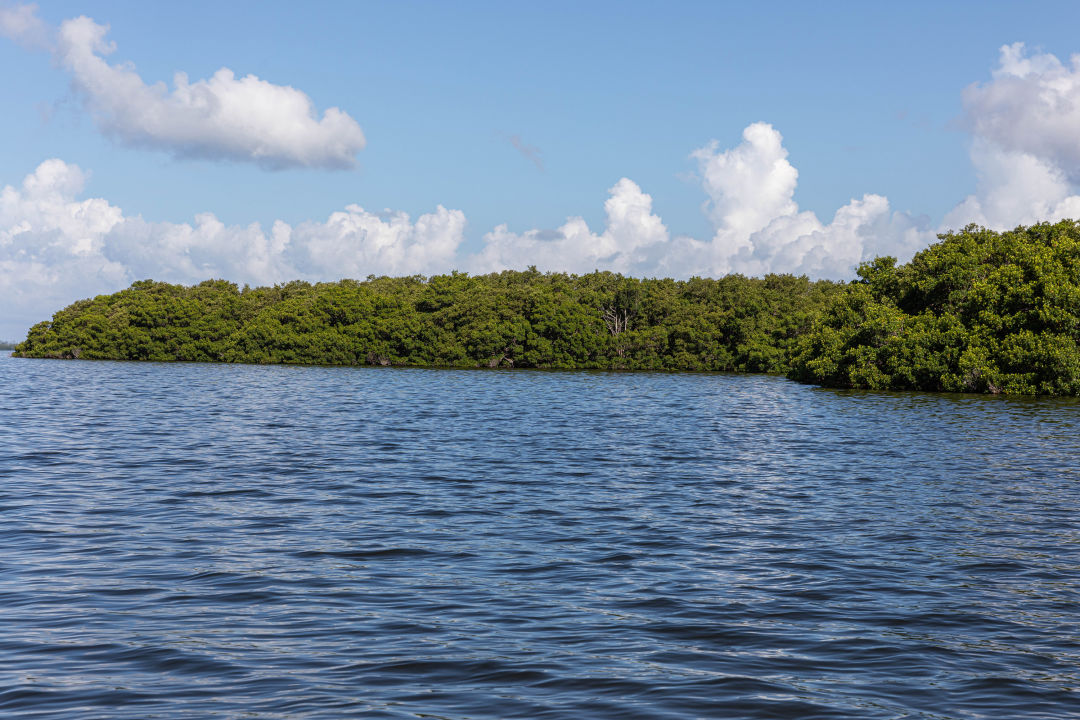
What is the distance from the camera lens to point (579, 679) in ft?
28.5

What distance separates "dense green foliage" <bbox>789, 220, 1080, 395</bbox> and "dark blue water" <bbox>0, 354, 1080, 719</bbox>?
36.0m

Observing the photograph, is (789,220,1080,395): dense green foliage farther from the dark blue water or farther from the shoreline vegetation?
the dark blue water

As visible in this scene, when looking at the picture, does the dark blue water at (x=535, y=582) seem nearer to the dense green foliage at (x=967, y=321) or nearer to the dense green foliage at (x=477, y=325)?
the dense green foliage at (x=967, y=321)

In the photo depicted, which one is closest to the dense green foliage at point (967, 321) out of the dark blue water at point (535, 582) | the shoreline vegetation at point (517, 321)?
the shoreline vegetation at point (517, 321)

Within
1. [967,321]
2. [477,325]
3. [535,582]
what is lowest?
[535,582]

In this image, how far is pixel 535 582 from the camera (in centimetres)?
1244

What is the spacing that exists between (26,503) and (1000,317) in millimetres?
62468

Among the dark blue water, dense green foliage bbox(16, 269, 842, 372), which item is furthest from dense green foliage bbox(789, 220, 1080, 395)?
dense green foliage bbox(16, 269, 842, 372)

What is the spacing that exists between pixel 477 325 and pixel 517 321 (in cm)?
589

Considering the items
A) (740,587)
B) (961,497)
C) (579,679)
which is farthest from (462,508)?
(961,497)

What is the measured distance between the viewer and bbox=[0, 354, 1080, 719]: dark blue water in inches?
333

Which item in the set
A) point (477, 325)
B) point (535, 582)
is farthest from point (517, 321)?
point (535, 582)

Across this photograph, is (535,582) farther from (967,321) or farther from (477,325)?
(477,325)

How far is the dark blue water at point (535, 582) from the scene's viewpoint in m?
8.46
